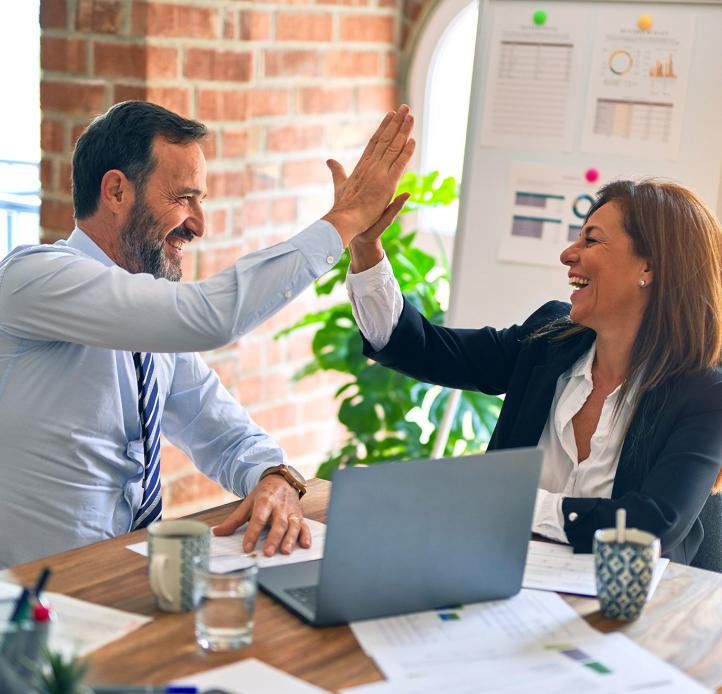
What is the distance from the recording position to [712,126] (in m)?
2.68

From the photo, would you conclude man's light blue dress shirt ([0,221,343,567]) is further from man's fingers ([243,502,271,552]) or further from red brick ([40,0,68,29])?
red brick ([40,0,68,29])

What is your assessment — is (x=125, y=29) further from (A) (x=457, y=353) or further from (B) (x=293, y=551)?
(B) (x=293, y=551)

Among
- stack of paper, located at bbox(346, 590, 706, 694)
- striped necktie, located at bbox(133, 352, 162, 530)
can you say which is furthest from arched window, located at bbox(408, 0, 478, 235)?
stack of paper, located at bbox(346, 590, 706, 694)

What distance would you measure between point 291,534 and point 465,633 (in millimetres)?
370

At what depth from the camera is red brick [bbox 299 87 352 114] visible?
143 inches

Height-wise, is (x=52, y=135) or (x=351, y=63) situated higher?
(x=351, y=63)

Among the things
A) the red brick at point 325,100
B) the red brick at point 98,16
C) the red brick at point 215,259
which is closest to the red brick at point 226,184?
the red brick at point 215,259

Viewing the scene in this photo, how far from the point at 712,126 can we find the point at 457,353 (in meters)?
0.96

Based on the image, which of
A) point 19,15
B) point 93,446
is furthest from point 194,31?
→ point 93,446

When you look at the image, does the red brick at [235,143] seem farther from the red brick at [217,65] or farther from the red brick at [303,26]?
the red brick at [303,26]

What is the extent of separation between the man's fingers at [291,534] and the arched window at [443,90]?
2.29 meters

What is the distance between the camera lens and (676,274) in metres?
2.03

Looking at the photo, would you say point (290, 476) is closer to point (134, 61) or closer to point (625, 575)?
point (625, 575)

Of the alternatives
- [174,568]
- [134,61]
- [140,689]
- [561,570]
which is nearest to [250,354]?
[134,61]
